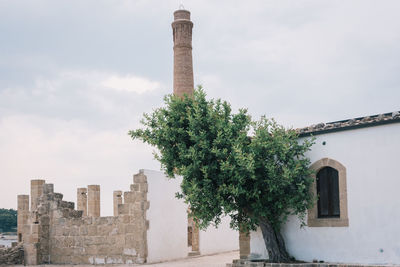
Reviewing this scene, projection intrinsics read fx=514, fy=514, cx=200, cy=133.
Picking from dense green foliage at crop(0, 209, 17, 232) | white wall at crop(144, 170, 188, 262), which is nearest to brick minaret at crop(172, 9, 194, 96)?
white wall at crop(144, 170, 188, 262)

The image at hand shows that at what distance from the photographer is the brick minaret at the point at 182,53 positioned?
2744 centimetres

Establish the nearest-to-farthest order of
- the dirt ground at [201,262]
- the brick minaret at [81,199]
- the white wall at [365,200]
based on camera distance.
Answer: the white wall at [365,200]
the dirt ground at [201,262]
the brick minaret at [81,199]

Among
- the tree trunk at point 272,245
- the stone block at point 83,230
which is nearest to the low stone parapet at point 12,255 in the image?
the stone block at point 83,230

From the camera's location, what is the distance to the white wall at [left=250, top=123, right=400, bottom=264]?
1221cm

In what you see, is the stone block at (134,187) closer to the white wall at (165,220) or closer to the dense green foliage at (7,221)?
the white wall at (165,220)

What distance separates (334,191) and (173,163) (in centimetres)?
425

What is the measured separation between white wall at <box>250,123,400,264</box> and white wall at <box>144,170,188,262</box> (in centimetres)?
471

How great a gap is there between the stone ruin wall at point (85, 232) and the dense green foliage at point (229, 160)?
99.1 inches

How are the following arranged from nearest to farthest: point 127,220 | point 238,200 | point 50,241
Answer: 1. point 238,200
2. point 127,220
3. point 50,241

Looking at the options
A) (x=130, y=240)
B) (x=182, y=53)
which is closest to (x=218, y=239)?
(x=130, y=240)

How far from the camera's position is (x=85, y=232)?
16.4 m

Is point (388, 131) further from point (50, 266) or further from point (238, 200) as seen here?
point (50, 266)

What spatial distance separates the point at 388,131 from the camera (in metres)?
12.4

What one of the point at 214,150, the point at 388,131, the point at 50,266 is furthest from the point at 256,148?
the point at 50,266
